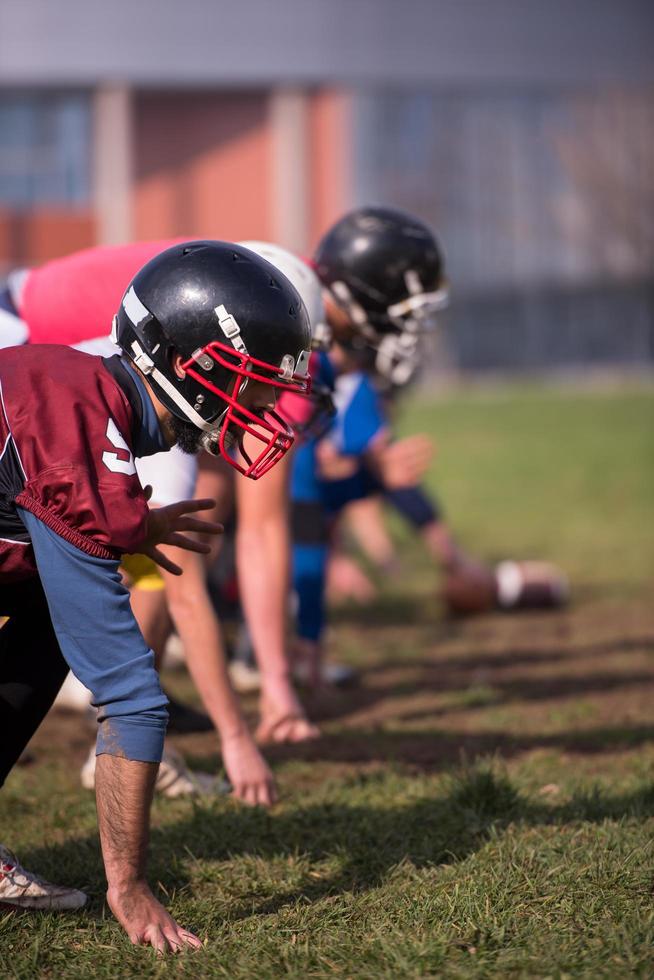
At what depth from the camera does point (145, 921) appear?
9.93ft

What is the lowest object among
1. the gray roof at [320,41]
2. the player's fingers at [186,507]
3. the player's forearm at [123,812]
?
the player's forearm at [123,812]

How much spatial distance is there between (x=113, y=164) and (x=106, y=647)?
1243 inches

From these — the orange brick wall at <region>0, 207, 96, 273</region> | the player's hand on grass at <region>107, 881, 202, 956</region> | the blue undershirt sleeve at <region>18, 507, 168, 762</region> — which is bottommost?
the orange brick wall at <region>0, 207, 96, 273</region>

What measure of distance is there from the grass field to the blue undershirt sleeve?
560 mm

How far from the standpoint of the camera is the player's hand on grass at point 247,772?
14.0 ft

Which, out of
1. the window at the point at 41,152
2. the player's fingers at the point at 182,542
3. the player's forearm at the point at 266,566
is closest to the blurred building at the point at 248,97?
the window at the point at 41,152

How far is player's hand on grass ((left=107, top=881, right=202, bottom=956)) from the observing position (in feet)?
9.83

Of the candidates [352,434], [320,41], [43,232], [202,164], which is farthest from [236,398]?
[320,41]

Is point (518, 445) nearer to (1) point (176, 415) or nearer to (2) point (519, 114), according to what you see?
(1) point (176, 415)

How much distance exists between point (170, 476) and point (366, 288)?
1.63m

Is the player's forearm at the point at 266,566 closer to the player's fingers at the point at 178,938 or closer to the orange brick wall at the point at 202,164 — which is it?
the player's fingers at the point at 178,938

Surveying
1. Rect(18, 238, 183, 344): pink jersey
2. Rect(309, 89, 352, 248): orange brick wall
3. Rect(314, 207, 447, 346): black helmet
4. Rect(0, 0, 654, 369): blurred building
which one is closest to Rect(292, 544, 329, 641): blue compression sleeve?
Rect(314, 207, 447, 346): black helmet

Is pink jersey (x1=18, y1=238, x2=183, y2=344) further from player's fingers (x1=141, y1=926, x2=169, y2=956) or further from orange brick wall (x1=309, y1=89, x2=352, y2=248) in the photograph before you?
orange brick wall (x1=309, y1=89, x2=352, y2=248)

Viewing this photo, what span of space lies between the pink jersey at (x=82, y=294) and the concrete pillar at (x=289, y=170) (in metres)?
31.3
